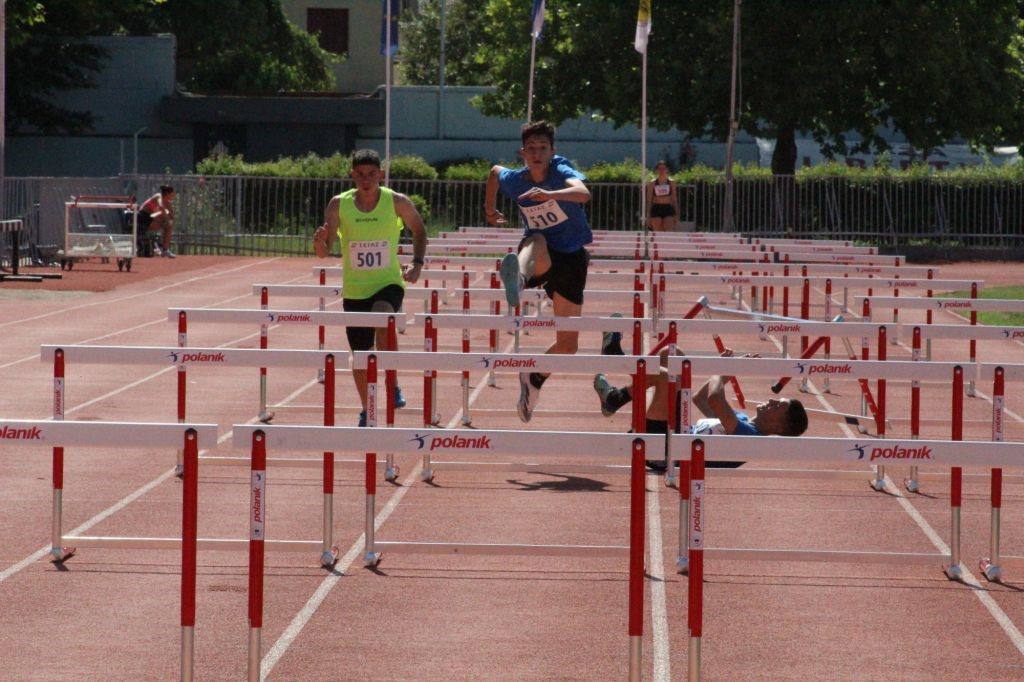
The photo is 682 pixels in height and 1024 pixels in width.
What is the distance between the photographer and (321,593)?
7.84 metres

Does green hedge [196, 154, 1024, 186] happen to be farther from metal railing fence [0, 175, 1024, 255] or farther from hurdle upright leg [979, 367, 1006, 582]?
hurdle upright leg [979, 367, 1006, 582]

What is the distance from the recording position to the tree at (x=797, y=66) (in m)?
41.1

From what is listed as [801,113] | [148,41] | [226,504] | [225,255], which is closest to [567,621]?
[226,504]

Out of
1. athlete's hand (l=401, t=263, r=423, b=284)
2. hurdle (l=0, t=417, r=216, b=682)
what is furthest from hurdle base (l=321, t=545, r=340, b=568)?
athlete's hand (l=401, t=263, r=423, b=284)

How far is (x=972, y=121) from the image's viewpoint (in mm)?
42219

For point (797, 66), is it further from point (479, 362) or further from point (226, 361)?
point (226, 361)

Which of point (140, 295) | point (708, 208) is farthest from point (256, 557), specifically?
point (708, 208)

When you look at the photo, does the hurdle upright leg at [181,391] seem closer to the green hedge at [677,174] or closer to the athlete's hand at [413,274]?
the athlete's hand at [413,274]

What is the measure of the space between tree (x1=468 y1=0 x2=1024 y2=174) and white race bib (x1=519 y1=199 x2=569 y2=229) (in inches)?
1177

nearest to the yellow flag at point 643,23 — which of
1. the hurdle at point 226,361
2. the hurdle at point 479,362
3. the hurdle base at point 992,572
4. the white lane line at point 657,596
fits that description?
the white lane line at point 657,596

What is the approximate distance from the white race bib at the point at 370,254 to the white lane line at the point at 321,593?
1920 millimetres

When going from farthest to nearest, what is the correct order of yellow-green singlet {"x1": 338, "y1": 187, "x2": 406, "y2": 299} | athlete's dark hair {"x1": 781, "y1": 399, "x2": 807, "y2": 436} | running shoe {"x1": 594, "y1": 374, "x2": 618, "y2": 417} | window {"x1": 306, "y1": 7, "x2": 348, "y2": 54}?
window {"x1": 306, "y1": 7, "x2": 348, "y2": 54} → yellow-green singlet {"x1": 338, "y1": 187, "x2": 406, "y2": 299} → running shoe {"x1": 594, "y1": 374, "x2": 618, "y2": 417} → athlete's dark hair {"x1": 781, "y1": 399, "x2": 807, "y2": 436}

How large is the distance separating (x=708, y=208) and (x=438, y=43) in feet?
162

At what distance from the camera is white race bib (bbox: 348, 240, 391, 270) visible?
12.3 meters
